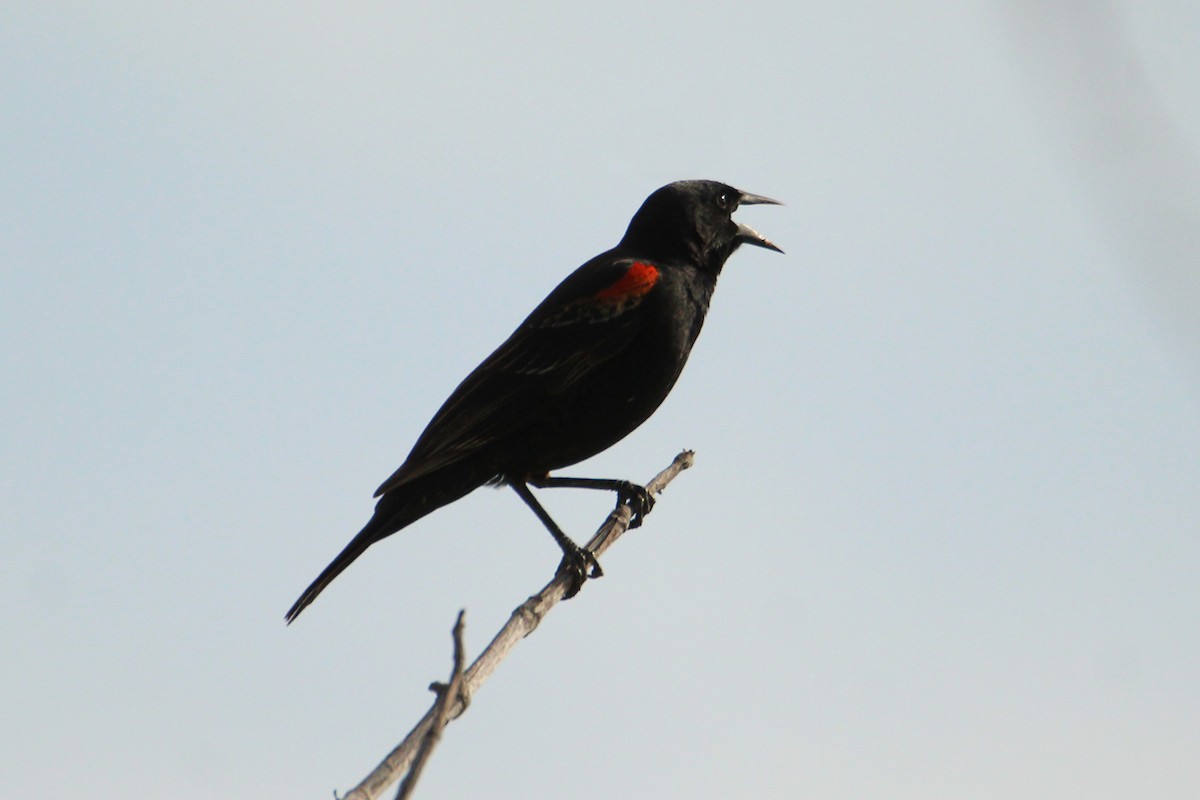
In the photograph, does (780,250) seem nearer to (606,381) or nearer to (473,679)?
(606,381)

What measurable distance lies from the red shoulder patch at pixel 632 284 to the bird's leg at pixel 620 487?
3.13ft

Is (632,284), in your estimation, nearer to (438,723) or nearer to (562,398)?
(562,398)

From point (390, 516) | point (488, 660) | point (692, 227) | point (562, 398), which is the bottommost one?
point (488, 660)

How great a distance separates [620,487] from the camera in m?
6.52

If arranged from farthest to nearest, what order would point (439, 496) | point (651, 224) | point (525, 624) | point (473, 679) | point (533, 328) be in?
1. point (651, 224)
2. point (533, 328)
3. point (439, 496)
4. point (525, 624)
5. point (473, 679)

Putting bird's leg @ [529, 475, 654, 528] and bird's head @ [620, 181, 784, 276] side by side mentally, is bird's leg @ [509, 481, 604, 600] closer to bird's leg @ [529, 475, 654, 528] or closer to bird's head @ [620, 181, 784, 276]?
bird's leg @ [529, 475, 654, 528]

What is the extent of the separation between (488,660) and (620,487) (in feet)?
10.5

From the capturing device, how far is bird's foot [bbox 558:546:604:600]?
5.80 meters

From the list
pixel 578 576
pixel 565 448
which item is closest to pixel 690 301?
pixel 565 448

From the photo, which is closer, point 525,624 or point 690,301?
point 525,624

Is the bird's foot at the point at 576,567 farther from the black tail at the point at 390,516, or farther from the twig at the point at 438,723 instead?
the twig at the point at 438,723

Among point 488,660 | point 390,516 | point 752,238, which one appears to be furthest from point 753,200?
point 488,660

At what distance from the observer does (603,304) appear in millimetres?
6453

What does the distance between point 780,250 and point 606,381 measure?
1.86 metres
